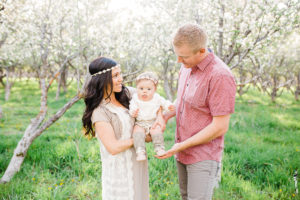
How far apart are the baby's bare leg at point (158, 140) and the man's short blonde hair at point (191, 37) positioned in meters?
0.84

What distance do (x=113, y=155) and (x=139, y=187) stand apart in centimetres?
44

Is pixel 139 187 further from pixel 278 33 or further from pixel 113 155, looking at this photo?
pixel 278 33

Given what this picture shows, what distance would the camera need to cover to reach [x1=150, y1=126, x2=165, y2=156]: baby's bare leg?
7.41 feet

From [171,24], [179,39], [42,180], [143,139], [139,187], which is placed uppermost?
[171,24]

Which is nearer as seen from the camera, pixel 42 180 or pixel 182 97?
pixel 182 97

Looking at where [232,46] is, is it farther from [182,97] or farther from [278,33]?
[182,97]

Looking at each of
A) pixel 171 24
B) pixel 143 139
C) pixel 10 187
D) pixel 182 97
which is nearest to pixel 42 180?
pixel 10 187

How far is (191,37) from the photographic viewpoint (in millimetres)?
1969

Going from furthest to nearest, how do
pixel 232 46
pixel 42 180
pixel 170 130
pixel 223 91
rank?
pixel 170 130 → pixel 232 46 → pixel 42 180 → pixel 223 91

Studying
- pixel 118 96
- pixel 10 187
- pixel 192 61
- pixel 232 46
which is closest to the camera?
pixel 192 61

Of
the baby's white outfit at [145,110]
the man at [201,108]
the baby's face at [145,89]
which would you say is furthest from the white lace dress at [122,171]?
the man at [201,108]

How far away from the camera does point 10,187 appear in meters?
3.84

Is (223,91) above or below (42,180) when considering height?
above

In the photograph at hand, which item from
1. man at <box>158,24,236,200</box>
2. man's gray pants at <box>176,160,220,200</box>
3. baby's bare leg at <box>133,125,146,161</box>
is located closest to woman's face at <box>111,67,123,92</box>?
baby's bare leg at <box>133,125,146,161</box>
